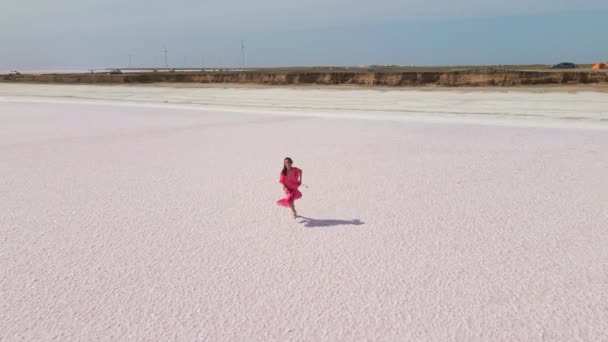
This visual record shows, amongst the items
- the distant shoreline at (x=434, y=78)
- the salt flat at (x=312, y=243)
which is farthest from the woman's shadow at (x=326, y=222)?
the distant shoreline at (x=434, y=78)

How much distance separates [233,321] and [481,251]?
8.23 ft

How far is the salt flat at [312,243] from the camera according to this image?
361cm

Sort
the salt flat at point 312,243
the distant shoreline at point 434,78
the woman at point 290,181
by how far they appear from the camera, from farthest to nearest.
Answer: the distant shoreline at point 434,78, the woman at point 290,181, the salt flat at point 312,243

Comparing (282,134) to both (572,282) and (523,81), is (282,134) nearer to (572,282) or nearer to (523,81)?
(572,282)

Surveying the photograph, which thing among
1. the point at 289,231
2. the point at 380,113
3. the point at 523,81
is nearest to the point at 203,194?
the point at 289,231

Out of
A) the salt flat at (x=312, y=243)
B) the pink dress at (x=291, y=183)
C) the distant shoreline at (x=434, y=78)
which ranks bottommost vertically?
the salt flat at (x=312, y=243)

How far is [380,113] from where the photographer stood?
19734mm

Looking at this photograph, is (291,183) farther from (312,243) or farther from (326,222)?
(312,243)

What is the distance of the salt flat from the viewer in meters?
3.61

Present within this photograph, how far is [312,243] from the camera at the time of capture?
5.16 meters

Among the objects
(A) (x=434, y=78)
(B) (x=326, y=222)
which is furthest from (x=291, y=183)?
(A) (x=434, y=78)

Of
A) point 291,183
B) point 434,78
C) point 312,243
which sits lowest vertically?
point 312,243

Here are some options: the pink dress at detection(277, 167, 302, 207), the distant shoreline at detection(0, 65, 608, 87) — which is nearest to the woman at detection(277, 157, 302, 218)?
the pink dress at detection(277, 167, 302, 207)

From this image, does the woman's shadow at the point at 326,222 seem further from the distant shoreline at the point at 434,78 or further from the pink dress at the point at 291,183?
the distant shoreline at the point at 434,78
